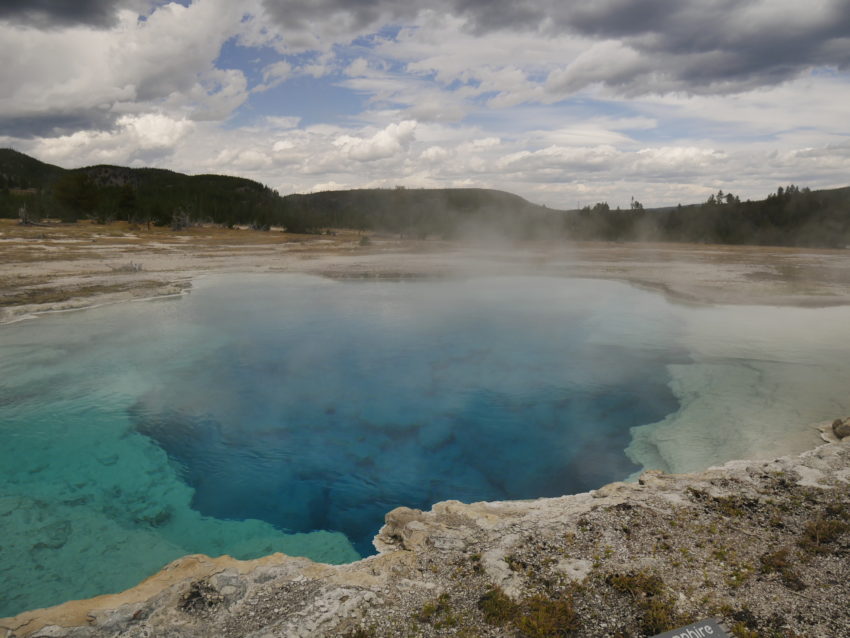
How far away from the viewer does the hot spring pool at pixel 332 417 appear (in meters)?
5.59

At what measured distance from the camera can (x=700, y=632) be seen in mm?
2895

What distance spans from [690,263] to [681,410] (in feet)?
71.5

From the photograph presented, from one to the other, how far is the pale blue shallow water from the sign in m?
3.27

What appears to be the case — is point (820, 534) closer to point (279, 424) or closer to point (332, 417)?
point (332, 417)

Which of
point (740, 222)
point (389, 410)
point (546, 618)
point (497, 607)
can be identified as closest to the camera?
point (546, 618)

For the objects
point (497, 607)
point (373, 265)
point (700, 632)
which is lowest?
point (497, 607)

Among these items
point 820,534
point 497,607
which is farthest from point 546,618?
point 820,534

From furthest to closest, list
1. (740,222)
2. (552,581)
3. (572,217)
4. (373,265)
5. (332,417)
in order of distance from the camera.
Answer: (572,217), (740,222), (373,265), (332,417), (552,581)

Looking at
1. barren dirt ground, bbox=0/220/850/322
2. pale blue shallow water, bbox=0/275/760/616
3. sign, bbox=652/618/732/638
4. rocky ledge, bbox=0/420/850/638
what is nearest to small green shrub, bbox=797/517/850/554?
rocky ledge, bbox=0/420/850/638

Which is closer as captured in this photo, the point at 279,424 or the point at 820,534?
the point at 820,534

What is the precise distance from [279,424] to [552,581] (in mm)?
5750

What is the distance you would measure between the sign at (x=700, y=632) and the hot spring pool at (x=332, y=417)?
10.6 ft

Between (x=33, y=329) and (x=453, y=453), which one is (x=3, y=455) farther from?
(x=33, y=329)

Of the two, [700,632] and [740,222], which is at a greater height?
[740,222]
